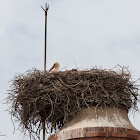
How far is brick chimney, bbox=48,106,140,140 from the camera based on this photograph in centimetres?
705

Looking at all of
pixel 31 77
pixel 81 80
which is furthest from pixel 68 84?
pixel 31 77

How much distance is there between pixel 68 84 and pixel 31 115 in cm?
96

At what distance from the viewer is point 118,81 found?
8.06m

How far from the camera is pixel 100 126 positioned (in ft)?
23.6

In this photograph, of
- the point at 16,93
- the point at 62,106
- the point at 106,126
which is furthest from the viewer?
the point at 16,93

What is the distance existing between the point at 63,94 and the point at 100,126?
1.01 meters

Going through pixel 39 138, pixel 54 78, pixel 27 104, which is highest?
pixel 54 78

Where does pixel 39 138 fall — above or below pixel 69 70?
below

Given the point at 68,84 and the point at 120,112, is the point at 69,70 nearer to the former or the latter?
the point at 68,84

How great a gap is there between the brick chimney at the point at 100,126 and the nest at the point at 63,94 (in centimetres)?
13

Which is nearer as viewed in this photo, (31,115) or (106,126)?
(106,126)

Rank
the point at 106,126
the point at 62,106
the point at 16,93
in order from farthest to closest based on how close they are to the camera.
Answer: the point at 16,93 < the point at 62,106 < the point at 106,126

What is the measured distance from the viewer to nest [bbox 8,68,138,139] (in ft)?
25.2

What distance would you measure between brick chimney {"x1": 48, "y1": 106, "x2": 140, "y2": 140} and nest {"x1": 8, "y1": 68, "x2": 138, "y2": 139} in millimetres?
130
